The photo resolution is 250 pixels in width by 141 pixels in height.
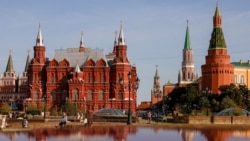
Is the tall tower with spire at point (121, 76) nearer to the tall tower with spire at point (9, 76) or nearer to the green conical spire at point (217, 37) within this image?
the green conical spire at point (217, 37)

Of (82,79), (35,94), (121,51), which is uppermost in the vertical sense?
(121,51)

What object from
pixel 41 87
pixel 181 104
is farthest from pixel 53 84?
pixel 181 104

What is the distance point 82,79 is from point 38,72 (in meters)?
11.8

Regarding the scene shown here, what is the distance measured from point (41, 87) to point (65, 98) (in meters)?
6.78

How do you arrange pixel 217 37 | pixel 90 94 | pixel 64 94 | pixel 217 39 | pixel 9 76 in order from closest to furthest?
pixel 90 94 → pixel 64 94 → pixel 217 39 → pixel 217 37 → pixel 9 76

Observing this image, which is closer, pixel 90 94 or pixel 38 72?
pixel 90 94

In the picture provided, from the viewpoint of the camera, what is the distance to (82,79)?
11756 cm

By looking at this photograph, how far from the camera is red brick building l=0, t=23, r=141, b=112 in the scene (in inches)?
4537

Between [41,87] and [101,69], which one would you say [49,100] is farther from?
[101,69]

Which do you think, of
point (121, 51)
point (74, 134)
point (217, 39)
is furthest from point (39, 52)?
point (74, 134)

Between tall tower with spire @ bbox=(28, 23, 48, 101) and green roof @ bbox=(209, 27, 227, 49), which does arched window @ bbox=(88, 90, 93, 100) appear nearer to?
tall tower with spire @ bbox=(28, 23, 48, 101)

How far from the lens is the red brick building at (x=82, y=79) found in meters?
115

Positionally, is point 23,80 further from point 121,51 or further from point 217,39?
point 121,51

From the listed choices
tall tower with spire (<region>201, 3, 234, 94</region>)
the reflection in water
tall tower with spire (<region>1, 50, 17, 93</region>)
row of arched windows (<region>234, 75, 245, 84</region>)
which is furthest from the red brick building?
the reflection in water
